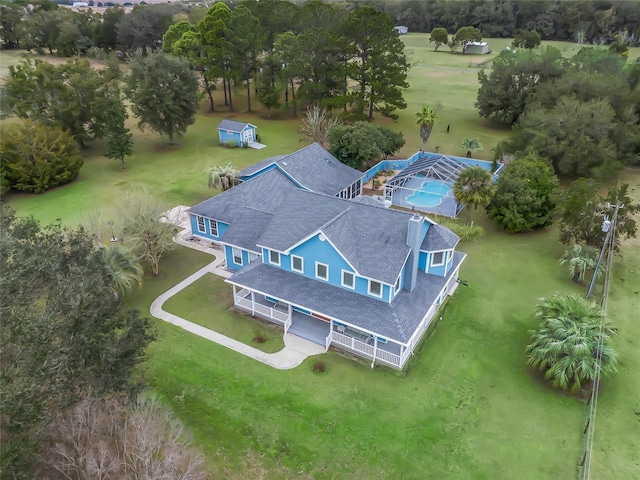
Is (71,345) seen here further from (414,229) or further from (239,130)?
(239,130)

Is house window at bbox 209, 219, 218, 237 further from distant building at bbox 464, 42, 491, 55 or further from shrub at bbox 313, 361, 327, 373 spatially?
distant building at bbox 464, 42, 491, 55

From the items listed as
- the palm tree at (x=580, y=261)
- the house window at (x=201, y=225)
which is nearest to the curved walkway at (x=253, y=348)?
the house window at (x=201, y=225)

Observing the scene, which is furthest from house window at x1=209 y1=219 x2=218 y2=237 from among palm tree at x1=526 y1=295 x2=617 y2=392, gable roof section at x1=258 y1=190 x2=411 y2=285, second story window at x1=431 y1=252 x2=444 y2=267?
palm tree at x1=526 y1=295 x2=617 y2=392

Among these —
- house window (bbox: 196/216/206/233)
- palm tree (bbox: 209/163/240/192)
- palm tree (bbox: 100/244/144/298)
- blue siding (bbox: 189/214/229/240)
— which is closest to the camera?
palm tree (bbox: 100/244/144/298)

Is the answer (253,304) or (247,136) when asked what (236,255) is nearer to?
(253,304)

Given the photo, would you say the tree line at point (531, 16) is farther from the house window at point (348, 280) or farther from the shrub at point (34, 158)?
the shrub at point (34, 158)
